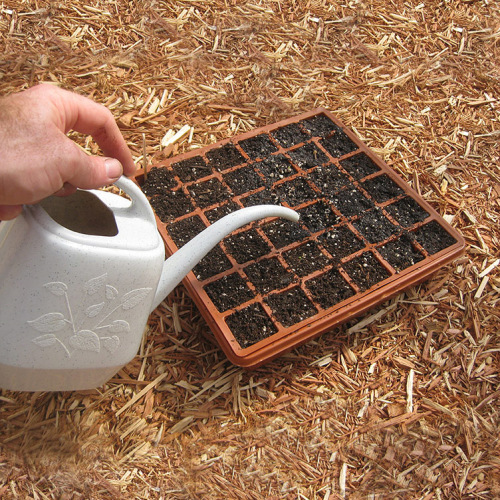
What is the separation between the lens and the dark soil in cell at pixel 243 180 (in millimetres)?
1610

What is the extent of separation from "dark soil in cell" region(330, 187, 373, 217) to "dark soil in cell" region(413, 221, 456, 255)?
6.3 inches

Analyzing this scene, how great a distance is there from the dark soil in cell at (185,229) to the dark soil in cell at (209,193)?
0.07m

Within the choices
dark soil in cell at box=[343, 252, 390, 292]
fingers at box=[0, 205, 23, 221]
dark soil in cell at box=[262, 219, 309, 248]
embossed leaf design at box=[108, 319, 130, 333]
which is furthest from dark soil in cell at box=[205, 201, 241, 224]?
fingers at box=[0, 205, 23, 221]

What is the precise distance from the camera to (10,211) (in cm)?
88

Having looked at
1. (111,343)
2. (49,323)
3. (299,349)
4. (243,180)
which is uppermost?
(49,323)

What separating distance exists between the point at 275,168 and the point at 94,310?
868 millimetres

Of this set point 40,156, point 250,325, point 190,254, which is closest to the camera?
point 40,156

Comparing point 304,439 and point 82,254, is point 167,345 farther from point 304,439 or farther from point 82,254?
point 82,254

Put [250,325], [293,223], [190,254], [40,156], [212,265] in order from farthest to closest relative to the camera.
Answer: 1. [293,223]
2. [212,265]
3. [250,325]
4. [190,254]
5. [40,156]

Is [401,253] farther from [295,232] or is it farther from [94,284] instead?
[94,284]

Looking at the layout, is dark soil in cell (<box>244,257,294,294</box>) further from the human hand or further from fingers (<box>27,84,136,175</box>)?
the human hand

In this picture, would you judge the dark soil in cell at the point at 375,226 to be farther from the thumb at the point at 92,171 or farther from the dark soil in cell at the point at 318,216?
the thumb at the point at 92,171

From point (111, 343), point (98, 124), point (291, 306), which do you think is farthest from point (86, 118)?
point (291, 306)

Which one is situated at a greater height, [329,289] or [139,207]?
[139,207]
